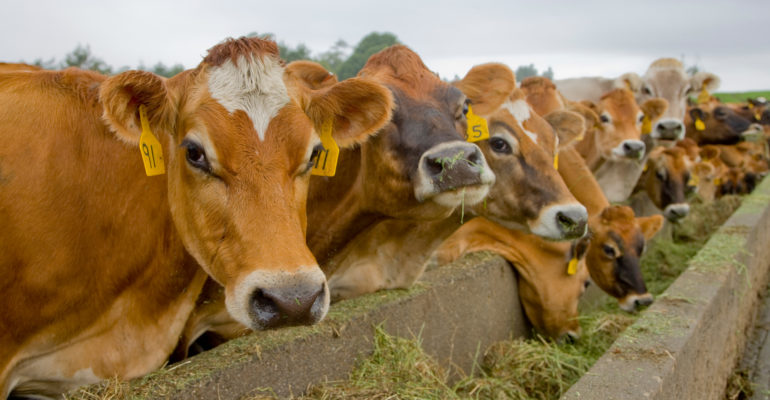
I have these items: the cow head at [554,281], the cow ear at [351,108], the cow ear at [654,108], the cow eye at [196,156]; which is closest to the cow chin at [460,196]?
the cow ear at [351,108]

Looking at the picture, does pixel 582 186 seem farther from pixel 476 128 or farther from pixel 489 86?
pixel 476 128

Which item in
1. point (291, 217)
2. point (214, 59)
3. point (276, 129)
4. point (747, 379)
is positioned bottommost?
point (747, 379)

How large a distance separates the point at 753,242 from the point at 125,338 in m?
6.64

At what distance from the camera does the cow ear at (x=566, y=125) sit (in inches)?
221

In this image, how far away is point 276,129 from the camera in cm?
252

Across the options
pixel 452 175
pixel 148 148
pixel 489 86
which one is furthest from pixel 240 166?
pixel 489 86

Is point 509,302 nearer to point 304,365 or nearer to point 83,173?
point 304,365

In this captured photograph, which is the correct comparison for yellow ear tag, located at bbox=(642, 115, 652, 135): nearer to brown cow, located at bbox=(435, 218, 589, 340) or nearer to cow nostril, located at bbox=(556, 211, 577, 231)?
brown cow, located at bbox=(435, 218, 589, 340)

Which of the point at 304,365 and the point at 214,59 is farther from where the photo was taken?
the point at 304,365

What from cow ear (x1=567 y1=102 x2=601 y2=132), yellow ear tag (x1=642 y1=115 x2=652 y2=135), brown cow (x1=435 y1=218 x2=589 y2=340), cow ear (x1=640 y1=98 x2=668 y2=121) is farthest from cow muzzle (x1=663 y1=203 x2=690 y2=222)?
brown cow (x1=435 y1=218 x2=589 y2=340)

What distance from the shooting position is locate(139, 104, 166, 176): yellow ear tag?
2566 mm

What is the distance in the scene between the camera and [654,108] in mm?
8547

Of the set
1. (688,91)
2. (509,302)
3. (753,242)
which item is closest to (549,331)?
(509,302)

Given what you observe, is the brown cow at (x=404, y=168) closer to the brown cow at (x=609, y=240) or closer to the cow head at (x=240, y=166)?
the cow head at (x=240, y=166)
